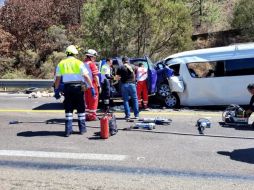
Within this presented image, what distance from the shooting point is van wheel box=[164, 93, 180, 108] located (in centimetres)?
1522

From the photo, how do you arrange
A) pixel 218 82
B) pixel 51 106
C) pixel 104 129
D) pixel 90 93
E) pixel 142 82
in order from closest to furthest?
pixel 104 129 < pixel 90 93 < pixel 142 82 < pixel 218 82 < pixel 51 106

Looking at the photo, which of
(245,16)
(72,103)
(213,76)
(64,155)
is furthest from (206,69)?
(245,16)

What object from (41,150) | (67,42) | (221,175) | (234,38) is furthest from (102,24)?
(221,175)

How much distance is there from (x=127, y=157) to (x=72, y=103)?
93.9 inches

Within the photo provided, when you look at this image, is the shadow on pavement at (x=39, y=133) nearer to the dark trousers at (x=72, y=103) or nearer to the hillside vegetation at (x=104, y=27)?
the dark trousers at (x=72, y=103)

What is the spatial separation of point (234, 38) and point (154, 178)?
31.0 meters

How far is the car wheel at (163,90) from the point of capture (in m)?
15.3

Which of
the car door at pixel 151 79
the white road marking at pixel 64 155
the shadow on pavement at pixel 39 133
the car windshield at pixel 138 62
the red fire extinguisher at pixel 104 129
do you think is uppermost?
the car windshield at pixel 138 62

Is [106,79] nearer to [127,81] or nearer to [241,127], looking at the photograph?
[127,81]

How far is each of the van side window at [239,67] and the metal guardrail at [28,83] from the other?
884cm

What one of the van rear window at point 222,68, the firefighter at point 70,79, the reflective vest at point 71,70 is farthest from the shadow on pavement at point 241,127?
the reflective vest at point 71,70

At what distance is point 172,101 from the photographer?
1523 centimetres

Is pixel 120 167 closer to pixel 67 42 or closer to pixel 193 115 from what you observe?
pixel 193 115

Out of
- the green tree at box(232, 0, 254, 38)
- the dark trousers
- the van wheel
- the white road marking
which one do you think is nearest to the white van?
the van wheel
